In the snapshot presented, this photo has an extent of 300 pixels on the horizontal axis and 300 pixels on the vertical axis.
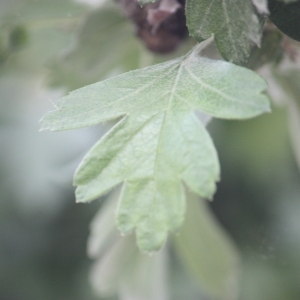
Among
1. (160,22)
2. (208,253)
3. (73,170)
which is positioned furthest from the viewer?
(73,170)

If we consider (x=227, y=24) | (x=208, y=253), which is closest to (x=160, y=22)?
(x=227, y=24)

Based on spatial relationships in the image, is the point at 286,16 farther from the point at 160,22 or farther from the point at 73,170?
the point at 73,170

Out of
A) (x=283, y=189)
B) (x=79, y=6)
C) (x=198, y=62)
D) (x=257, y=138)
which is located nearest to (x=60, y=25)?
(x=79, y=6)

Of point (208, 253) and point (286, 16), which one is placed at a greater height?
point (286, 16)

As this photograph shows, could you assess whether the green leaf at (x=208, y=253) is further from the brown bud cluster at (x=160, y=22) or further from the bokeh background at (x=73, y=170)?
the brown bud cluster at (x=160, y=22)

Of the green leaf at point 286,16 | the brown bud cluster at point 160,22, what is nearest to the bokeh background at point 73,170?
the brown bud cluster at point 160,22
